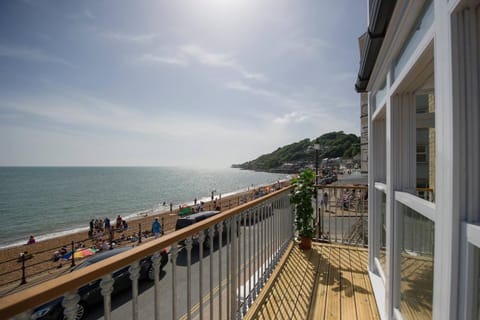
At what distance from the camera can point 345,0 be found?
3.58 m

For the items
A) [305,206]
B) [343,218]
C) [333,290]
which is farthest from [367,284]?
[343,218]

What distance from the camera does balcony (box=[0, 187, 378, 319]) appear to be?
0.66 metres

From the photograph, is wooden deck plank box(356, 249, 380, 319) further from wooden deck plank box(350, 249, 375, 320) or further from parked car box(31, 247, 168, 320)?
parked car box(31, 247, 168, 320)

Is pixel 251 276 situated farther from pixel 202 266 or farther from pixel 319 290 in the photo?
pixel 202 266

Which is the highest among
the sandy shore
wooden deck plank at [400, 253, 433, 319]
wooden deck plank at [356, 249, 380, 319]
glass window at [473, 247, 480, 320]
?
glass window at [473, 247, 480, 320]

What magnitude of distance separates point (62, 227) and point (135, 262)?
82.1ft

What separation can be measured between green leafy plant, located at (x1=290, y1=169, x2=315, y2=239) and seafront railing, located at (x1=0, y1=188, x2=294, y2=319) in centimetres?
20

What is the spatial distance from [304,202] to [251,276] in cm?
172

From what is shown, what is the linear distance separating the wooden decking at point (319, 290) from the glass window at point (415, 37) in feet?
7.13

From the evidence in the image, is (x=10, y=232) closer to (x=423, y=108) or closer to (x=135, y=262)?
(x=135, y=262)

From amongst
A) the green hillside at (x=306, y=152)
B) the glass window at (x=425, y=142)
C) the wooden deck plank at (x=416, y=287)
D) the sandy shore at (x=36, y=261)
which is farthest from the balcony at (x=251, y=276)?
the green hillside at (x=306, y=152)

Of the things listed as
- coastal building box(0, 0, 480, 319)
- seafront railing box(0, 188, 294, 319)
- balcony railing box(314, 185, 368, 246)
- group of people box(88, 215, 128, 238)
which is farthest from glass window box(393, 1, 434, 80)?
group of people box(88, 215, 128, 238)

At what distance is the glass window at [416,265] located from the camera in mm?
1124

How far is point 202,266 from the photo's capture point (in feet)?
3.96
